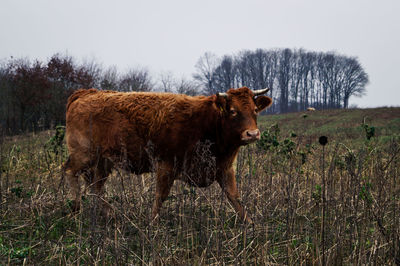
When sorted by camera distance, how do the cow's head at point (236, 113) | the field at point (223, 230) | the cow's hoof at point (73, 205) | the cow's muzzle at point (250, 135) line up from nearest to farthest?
the field at point (223, 230), the cow's muzzle at point (250, 135), the cow's head at point (236, 113), the cow's hoof at point (73, 205)

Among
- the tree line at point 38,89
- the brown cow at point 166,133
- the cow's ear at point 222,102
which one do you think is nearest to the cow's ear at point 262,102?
the brown cow at point 166,133

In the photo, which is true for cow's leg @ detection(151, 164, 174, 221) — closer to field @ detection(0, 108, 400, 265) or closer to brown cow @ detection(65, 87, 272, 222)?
brown cow @ detection(65, 87, 272, 222)

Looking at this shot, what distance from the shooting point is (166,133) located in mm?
4707

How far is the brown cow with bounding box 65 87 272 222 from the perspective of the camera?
4539 mm

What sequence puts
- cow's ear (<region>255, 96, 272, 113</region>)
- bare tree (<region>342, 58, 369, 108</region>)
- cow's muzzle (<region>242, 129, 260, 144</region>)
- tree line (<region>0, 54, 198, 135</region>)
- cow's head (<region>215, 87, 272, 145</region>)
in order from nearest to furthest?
1. cow's muzzle (<region>242, 129, 260, 144</region>)
2. cow's head (<region>215, 87, 272, 145</region>)
3. cow's ear (<region>255, 96, 272, 113</region>)
4. tree line (<region>0, 54, 198, 135</region>)
5. bare tree (<region>342, 58, 369, 108</region>)

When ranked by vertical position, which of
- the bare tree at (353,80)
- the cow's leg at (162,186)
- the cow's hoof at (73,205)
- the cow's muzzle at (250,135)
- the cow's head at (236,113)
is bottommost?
the cow's hoof at (73,205)

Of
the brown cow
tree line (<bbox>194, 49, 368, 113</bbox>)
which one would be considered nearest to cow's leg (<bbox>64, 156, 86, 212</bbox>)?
the brown cow

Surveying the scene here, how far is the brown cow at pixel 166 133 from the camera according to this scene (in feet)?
14.9

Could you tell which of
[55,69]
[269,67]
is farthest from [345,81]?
[55,69]

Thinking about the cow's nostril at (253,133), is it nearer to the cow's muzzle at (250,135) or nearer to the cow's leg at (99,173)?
the cow's muzzle at (250,135)

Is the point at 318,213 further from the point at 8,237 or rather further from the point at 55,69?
the point at 55,69

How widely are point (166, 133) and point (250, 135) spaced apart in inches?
46.5

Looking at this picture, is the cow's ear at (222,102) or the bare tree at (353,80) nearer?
the cow's ear at (222,102)

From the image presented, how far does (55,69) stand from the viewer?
26484 mm
